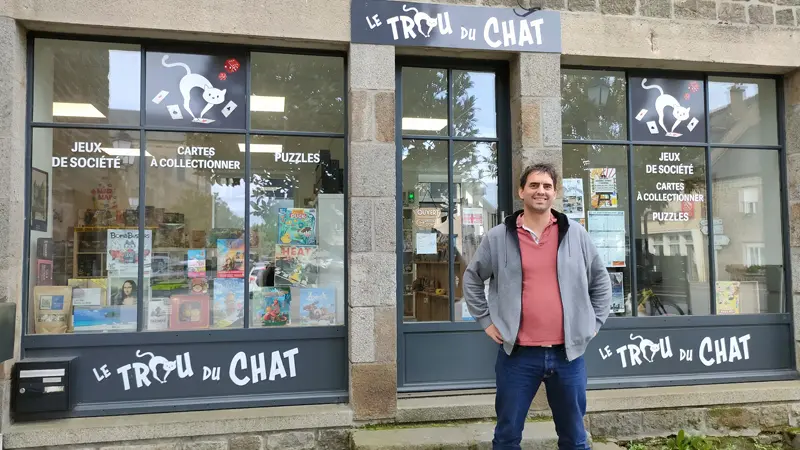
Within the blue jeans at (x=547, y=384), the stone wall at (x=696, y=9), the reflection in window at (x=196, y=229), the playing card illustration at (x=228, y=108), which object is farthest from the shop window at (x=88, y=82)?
the blue jeans at (x=547, y=384)

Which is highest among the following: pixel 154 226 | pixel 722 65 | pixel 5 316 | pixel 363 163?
pixel 722 65

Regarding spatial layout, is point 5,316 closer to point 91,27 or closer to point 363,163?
point 91,27

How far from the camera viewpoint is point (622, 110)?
527 cm

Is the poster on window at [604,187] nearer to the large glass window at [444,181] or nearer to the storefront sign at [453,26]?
the large glass window at [444,181]

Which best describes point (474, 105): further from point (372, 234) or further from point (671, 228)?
point (671, 228)

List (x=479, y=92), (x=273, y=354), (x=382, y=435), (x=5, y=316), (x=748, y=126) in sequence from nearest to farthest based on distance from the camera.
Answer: (x=5, y=316) → (x=382, y=435) → (x=273, y=354) → (x=479, y=92) → (x=748, y=126)

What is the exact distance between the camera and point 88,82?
4.55 meters

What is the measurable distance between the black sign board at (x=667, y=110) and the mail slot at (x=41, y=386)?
5.27 meters

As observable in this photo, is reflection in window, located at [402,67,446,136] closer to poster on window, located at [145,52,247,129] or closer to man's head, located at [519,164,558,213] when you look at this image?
poster on window, located at [145,52,247,129]

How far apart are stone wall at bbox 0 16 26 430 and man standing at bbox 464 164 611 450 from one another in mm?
3456

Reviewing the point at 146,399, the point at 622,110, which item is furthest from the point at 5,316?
the point at 622,110

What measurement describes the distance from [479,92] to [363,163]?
139cm

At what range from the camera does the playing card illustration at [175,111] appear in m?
4.57

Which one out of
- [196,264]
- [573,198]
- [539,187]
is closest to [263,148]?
[196,264]
